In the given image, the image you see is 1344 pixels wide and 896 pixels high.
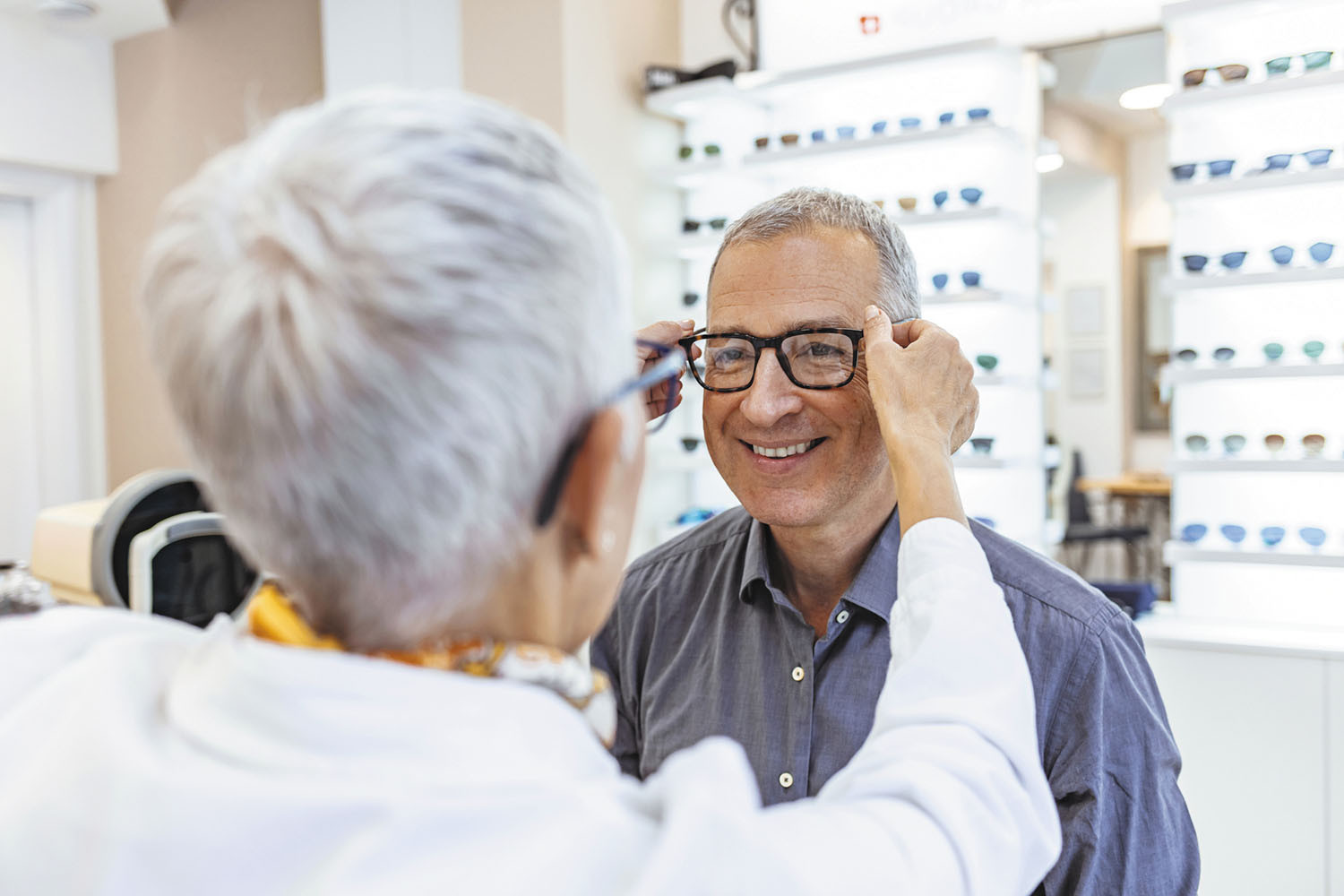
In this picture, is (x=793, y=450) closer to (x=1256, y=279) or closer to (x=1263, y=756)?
(x=1263, y=756)

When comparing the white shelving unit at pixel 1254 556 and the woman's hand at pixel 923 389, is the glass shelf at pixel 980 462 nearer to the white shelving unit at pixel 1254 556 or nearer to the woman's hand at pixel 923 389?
the white shelving unit at pixel 1254 556

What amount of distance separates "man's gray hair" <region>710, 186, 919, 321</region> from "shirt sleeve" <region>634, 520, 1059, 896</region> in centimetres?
54

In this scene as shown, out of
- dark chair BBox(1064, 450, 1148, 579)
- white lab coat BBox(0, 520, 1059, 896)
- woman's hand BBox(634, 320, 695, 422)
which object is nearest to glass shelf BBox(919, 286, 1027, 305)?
woman's hand BBox(634, 320, 695, 422)

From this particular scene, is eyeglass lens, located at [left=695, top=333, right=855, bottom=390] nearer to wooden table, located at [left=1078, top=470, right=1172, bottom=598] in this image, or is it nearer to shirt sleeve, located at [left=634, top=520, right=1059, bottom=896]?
shirt sleeve, located at [left=634, top=520, right=1059, bottom=896]

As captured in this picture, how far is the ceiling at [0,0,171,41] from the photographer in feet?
14.5

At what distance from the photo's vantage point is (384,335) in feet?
1.95

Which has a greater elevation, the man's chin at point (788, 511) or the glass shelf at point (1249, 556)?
the man's chin at point (788, 511)

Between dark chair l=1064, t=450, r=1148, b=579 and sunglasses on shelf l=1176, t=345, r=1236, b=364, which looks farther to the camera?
dark chair l=1064, t=450, r=1148, b=579

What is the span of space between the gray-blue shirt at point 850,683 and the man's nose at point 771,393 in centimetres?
19

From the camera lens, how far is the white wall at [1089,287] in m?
7.00

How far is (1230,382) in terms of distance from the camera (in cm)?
344

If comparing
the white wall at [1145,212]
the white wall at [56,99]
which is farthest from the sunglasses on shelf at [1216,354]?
the white wall at [56,99]

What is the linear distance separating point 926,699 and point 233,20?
190 inches

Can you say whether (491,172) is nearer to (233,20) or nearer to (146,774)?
(146,774)
